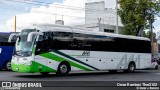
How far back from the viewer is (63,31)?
75.2 feet

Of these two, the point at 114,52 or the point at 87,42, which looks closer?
the point at 87,42

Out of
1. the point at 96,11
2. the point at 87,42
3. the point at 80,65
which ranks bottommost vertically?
the point at 80,65

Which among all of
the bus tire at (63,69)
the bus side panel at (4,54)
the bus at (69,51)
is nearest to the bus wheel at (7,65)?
the bus side panel at (4,54)

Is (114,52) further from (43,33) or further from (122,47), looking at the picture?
(43,33)

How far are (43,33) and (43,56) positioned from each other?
135 centimetres

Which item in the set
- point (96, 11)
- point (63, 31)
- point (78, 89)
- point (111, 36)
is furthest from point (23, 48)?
point (96, 11)

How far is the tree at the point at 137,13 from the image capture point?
43.5 metres

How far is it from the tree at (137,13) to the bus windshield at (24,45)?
23.4 meters

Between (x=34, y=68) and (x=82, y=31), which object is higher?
(x=82, y=31)

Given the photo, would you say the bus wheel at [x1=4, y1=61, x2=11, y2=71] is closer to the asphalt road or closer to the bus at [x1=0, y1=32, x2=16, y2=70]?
the bus at [x1=0, y1=32, x2=16, y2=70]

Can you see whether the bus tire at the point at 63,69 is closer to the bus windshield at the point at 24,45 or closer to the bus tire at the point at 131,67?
the bus windshield at the point at 24,45

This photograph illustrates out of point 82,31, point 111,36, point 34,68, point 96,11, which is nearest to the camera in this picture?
point 34,68

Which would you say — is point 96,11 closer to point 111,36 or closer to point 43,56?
point 111,36

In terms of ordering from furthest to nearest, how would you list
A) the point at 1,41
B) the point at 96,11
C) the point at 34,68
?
the point at 96,11, the point at 1,41, the point at 34,68
